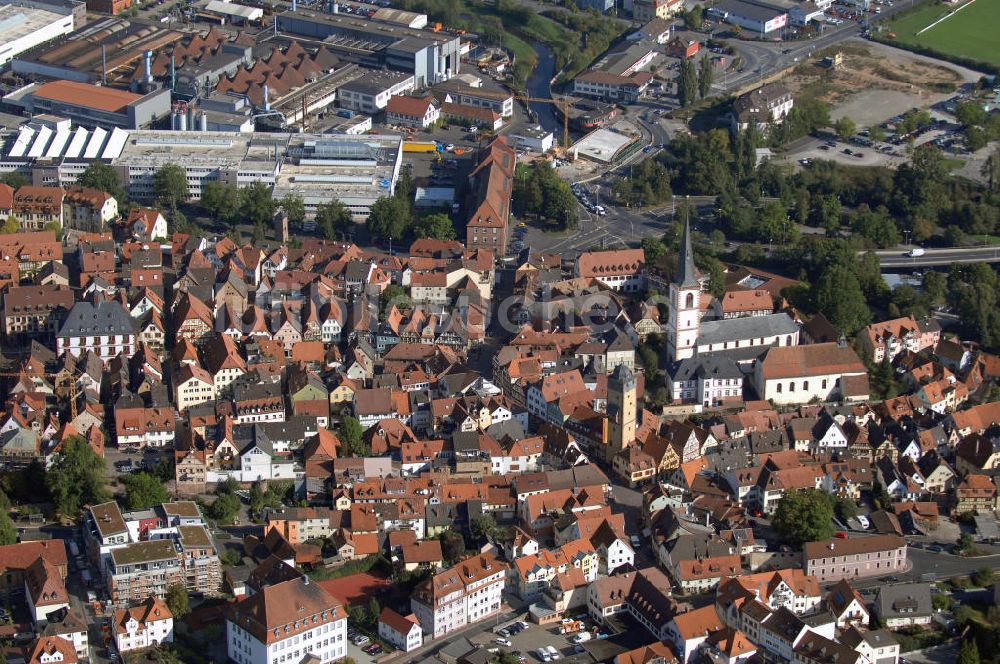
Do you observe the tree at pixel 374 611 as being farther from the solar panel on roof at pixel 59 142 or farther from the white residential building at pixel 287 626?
the solar panel on roof at pixel 59 142

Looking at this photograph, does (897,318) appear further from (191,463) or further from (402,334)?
(191,463)

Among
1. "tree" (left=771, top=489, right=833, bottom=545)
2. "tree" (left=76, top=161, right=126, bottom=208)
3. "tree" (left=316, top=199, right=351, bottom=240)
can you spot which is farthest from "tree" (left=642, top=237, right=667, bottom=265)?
"tree" (left=76, top=161, right=126, bottom=208)

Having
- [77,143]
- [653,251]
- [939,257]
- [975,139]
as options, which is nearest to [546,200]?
[653,251]

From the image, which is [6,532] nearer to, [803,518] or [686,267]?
[803,518]

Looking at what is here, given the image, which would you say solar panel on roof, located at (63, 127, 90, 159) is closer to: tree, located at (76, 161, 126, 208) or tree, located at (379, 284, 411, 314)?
tree, located at (76, 161, 126, 208)

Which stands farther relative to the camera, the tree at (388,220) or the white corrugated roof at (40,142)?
the white corrugated roof at (40,142)

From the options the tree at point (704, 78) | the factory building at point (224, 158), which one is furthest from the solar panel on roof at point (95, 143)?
the tree at point (704, 78)
